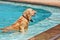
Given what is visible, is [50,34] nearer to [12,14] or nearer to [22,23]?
[22,23]

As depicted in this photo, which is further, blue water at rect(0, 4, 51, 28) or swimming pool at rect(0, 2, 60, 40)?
blue water at rect(0, 4, 51, 28)

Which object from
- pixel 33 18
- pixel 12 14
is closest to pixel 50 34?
pixel 33 18

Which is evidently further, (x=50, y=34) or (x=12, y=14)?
(x=12, y=14)

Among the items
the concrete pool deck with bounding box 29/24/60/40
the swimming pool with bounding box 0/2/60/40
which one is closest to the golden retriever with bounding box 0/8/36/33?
the swimming pool with bounding box 0/2/60/40

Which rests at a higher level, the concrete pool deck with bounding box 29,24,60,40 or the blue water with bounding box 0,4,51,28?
the blue water with bounding box 0,4,51,28

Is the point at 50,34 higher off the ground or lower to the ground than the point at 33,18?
lower

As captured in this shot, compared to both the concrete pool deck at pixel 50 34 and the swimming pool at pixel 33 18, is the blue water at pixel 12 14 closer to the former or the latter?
the swimming pool at pixel 33 18

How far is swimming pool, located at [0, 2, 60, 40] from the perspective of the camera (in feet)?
5.26

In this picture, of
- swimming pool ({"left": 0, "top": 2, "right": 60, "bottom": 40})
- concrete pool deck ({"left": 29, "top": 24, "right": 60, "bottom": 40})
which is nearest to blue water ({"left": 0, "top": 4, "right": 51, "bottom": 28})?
swimming pool ({"left": 0, "top": 2, "right": 60, "bottom": 40})

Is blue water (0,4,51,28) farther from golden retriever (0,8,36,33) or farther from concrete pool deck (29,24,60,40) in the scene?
concrete pool deck (29,24,60,40)

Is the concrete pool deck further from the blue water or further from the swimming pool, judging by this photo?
the blue water

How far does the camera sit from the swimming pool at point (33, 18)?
5.26 ft

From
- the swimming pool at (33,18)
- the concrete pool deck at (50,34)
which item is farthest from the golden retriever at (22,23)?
the concrete pool deck at (50,34)

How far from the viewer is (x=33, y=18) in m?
1.79
